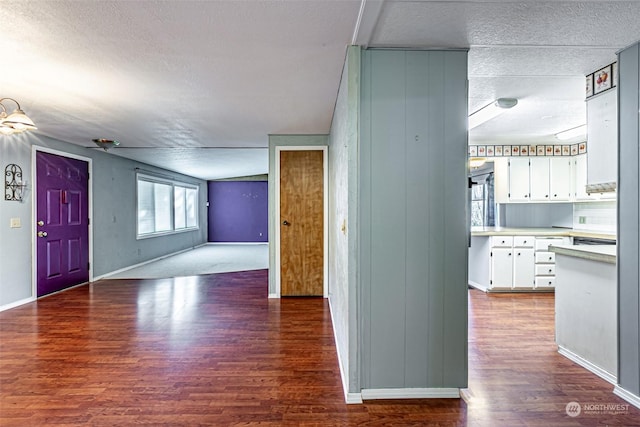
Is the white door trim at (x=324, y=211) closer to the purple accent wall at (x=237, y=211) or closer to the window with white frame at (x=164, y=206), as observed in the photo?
the window with white frame at (x=164, y=206)

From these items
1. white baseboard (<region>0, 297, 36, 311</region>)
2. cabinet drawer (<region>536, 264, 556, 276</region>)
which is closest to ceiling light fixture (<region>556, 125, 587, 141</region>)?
cabinet drawer (<region>536, 264, 556, 276</region>)

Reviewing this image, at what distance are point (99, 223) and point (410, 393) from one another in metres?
5.80

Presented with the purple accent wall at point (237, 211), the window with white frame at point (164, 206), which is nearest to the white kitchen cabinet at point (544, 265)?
the window with white frame at point (164, 206)

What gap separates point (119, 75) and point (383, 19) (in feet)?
6.72

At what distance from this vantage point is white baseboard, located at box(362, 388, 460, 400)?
223cm

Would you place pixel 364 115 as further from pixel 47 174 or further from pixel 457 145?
pixel 47 174

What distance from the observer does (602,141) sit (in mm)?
2617

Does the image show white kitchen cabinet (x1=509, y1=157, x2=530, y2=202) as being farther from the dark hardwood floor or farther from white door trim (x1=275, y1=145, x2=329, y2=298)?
white door trim (x1=275, y1=145, x2=329, y2=298)

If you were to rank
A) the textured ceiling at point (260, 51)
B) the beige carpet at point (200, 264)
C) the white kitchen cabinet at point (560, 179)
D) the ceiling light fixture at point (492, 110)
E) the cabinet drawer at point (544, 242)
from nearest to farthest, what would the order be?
1. the textured ceiling at point (260, 51)
2. the ceiling light fixture at point (492, 110)
3. the cabinet drawer at point (544, 242)
4. the white kitchen cabinet at point (560, 179)
5. the beige carpet at point (200, 264)

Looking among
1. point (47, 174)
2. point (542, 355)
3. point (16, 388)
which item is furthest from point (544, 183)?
point (47, 174)

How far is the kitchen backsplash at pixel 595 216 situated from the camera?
482cm

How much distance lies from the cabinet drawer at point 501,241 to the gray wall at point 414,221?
3.13 meters

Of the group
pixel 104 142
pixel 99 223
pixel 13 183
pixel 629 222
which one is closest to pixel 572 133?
pixel 629 222

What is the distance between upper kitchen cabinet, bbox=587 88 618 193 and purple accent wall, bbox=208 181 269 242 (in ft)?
32.8
